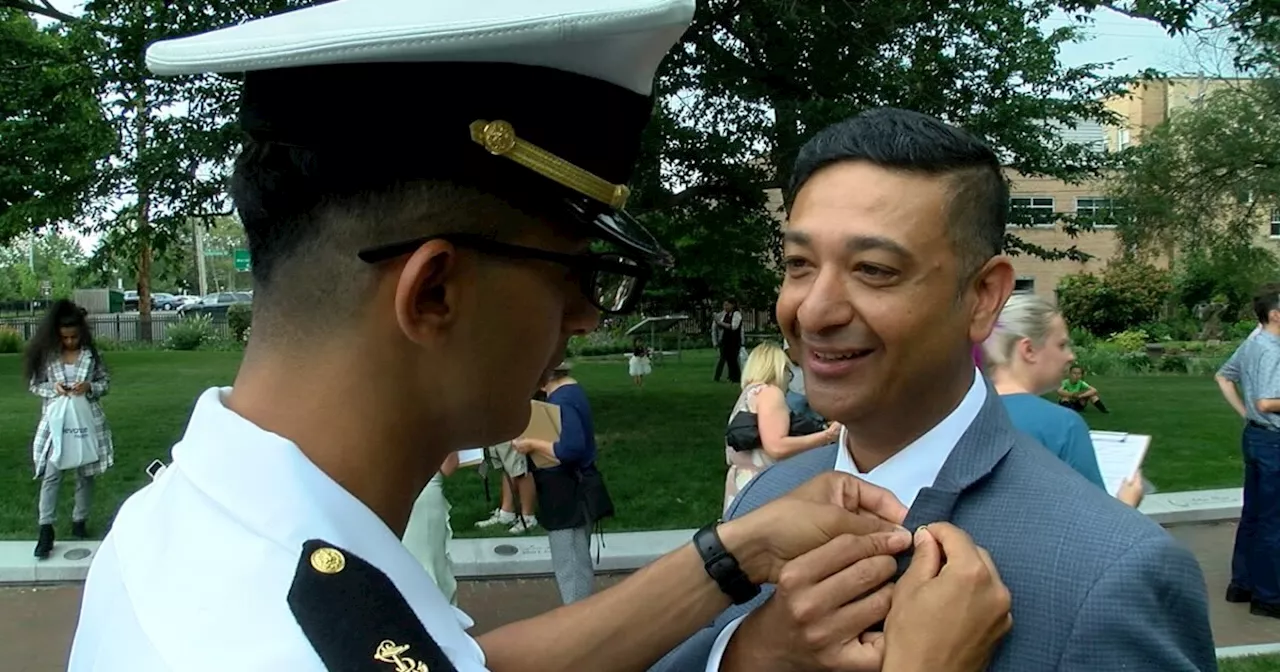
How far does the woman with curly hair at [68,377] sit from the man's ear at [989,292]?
Answer: 808cm

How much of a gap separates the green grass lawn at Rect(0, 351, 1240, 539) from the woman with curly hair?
2.24 ft

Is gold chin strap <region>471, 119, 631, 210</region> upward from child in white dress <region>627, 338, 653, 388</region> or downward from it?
upward

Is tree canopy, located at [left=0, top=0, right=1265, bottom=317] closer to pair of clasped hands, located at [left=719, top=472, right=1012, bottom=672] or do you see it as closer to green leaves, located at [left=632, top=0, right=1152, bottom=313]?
green leaves, located at [left=632, top=0, right=1152, bottom=313]

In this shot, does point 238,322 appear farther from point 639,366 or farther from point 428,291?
point 428,291

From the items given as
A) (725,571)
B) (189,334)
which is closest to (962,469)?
(725,571)

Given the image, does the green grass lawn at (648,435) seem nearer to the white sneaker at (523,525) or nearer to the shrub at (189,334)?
the white sneaker at (523,525)

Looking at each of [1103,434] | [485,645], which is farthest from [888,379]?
[1103,434]

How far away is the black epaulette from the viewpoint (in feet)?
3.47

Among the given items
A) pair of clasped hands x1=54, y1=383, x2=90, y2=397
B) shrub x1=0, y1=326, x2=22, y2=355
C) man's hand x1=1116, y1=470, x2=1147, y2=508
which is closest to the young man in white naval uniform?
man's hand x1=1116, y1=470, x2=1147, y2=508

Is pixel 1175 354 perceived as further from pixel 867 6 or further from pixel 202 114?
pixel 202 114

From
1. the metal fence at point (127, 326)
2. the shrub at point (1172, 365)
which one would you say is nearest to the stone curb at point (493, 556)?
the shrub at point (1172, 365)

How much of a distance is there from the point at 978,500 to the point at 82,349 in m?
8.51

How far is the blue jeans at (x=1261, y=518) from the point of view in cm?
650

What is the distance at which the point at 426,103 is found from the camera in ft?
4.10
